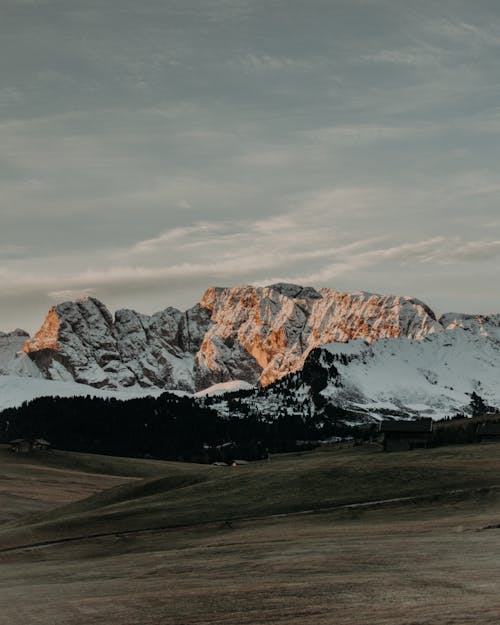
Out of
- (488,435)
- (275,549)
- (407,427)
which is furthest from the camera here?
(488,435)

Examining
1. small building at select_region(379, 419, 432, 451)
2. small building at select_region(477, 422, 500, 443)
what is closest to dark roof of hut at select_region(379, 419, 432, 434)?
small building at select_region(379, 419, 432, 451)

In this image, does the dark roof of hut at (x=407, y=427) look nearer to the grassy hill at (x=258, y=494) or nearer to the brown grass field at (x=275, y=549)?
the brown grass field at (x=275, y=549)

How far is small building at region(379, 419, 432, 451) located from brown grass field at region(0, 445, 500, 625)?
27.0m

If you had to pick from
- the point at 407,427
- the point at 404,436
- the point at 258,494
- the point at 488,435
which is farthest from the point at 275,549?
the point at 488,435

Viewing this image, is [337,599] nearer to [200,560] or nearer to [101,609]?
[101,609]

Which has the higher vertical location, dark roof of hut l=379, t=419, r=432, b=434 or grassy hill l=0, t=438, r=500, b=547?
dark roof of hut l=379, t=419, r=432, b=434

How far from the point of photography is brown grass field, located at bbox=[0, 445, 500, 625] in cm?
3494

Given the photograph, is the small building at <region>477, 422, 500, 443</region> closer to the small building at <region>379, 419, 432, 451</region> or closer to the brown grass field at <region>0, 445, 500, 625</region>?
the small building at <region>379, 419, 432, 451</region>

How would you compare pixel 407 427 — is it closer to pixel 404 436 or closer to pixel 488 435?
pixel 404 436

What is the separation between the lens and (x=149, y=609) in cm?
3675

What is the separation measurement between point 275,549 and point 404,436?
347 feet

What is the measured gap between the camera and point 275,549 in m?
57.5

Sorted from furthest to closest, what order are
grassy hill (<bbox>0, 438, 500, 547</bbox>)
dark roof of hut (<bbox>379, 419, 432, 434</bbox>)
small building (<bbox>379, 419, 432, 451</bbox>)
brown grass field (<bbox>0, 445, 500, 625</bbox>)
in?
dark roof of hut (<bbox>379, 419, 432, 434</bbox>), small building (<bbox>379, 419, 432, 451</bbox>), grassy hill (<bbox>0, 438, 500, 547</bbox>), brown grass field (<bbox>0, 445, 500, 625</bbox>)

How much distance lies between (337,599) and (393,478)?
207ft
